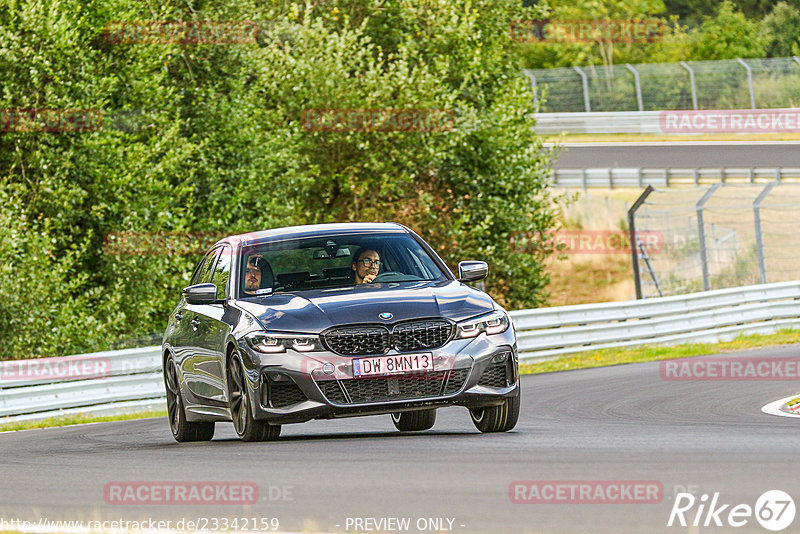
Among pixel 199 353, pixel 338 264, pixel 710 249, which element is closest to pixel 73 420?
pixel 199 353

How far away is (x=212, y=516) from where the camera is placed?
261 inches

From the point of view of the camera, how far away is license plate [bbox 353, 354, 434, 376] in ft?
30.1

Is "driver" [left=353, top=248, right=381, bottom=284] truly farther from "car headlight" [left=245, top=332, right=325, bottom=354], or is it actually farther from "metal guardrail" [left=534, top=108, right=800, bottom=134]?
"metal guardrail" [left=534, top=108, right=800, bottom=134]

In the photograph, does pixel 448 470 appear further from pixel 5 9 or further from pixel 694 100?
pixel 694 100

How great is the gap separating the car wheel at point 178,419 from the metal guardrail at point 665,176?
30912 mm

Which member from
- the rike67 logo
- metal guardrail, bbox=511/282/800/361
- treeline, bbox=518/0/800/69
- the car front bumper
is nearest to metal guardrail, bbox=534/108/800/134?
treeline, bbox=518/0/800/69

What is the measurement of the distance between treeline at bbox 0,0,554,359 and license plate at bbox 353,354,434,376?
14763mm

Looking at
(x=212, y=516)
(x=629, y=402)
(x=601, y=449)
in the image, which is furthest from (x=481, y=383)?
(x=629, y=402)

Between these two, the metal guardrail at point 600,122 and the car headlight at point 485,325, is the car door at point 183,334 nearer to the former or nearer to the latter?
the car headlight at point 485,325

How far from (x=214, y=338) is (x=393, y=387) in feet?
5.62

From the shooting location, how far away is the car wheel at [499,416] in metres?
9.88

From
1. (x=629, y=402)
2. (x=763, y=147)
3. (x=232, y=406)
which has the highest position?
(x=232, y=406)

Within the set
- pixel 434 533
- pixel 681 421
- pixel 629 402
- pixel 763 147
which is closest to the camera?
pixel 434 533

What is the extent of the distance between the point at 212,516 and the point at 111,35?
21.5m
